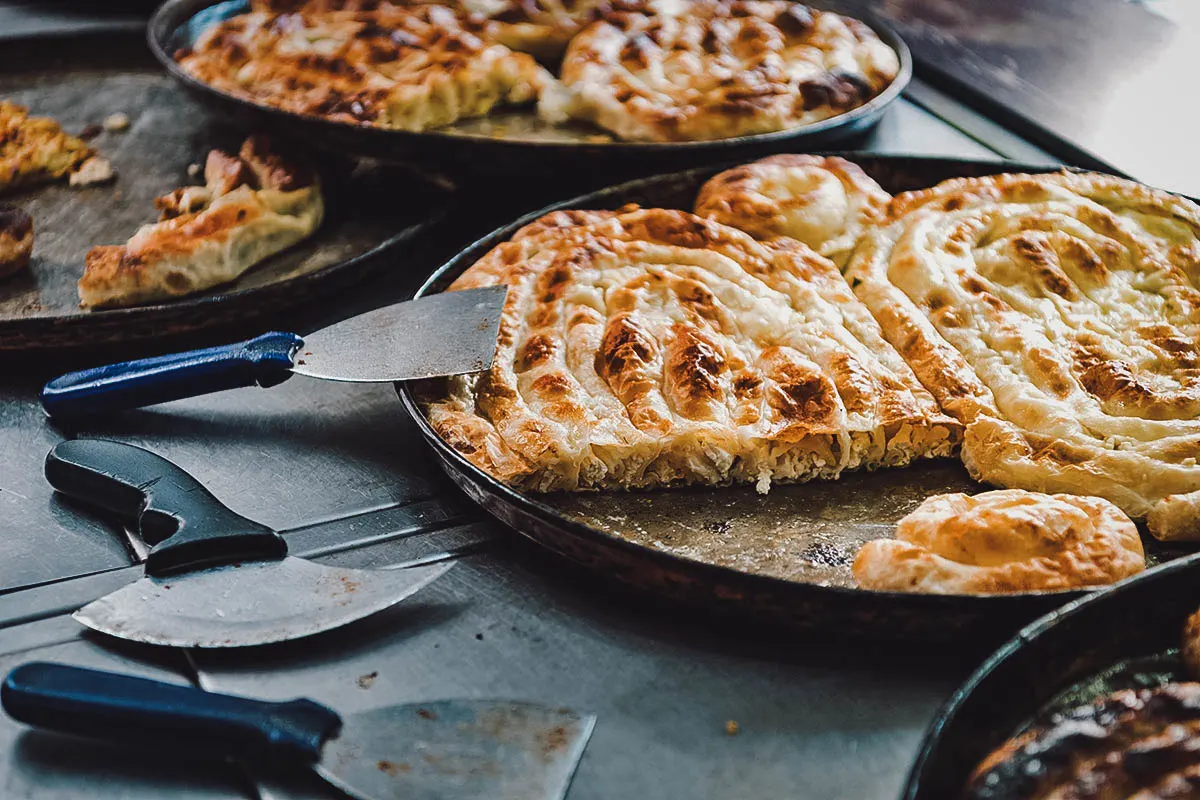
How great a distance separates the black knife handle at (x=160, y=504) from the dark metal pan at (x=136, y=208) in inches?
18.8

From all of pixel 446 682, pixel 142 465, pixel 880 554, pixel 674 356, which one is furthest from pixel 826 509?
pixel 142 465

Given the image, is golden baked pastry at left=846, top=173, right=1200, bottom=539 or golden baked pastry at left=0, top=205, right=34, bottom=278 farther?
golden baked pastry at left=0, top=205, right=34, bottom=278

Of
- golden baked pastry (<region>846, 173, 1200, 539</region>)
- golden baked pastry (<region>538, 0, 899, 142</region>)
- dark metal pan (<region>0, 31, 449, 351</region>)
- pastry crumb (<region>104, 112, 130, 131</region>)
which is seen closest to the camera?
golden baked pastry (<region>846, 173, 1200, 539</region>)

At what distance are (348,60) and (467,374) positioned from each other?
1.56 meters

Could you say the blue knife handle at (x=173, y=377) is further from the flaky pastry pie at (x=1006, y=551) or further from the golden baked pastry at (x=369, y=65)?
the flaky pastry pie at (x=1006, y=551)

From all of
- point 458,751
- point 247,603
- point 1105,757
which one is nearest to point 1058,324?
point 1105,757

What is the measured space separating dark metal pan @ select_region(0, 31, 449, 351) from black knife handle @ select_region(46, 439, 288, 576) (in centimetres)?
48

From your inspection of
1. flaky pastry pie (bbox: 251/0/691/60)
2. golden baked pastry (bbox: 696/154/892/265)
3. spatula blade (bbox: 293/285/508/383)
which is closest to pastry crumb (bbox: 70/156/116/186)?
flaky pastry pie (bbox: 251/0/691/60)

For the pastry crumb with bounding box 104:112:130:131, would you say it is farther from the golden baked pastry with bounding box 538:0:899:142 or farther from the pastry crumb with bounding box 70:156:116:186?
the golden baked pastry with bounding box 538:0:899:142

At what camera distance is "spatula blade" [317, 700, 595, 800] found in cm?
132

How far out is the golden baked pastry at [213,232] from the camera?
2406 mm

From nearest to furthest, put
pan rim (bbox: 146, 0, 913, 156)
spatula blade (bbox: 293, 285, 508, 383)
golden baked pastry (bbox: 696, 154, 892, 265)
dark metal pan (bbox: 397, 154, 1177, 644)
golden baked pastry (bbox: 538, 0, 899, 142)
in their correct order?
dark metal pan (bbox: 397, 154, 1177, 644)
spatula blade (bbox: 293, 285, 508, 383)
golden baked pastry (bbox: 696, 154, 892, 265)
pan rim (bbox: 146, 0, 913, 156)
golden baked pastry (bbox: 538, 0, 899, 142)

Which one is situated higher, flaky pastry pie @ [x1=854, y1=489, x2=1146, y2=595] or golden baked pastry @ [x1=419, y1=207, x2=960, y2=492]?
flaky pastry pie @ [x1=854, y1=489, x2=1146, y2=595]

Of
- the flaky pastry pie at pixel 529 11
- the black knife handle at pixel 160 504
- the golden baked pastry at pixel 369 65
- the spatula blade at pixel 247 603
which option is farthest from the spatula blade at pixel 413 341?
the flaky pastry pie at pixel 529 11
